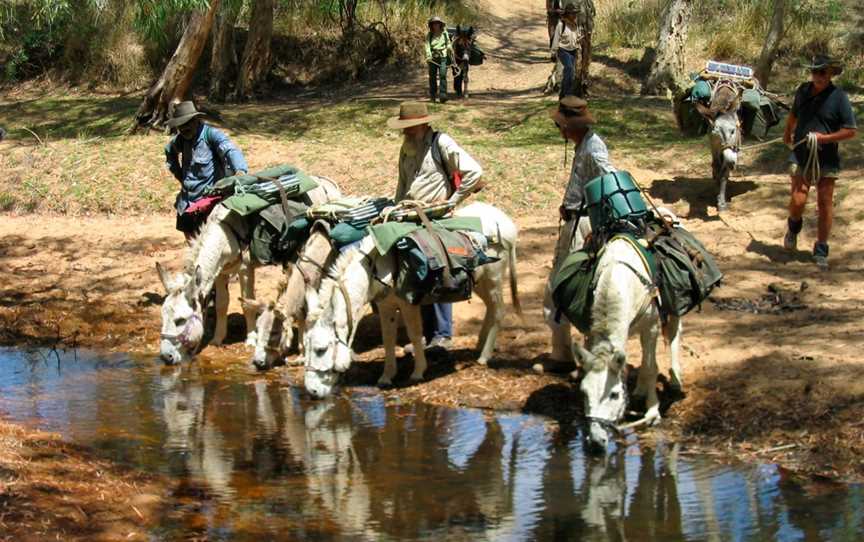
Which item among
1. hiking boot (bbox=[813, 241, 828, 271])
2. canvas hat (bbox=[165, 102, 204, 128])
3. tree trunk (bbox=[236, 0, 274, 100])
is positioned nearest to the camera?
canvas hat (bbox=[165, 102, 204, 128])

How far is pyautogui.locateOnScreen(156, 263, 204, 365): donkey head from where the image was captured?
32.6ft

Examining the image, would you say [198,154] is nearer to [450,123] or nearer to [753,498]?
[753,498]

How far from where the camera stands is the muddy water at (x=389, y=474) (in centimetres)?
637

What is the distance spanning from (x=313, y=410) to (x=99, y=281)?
16.5ft

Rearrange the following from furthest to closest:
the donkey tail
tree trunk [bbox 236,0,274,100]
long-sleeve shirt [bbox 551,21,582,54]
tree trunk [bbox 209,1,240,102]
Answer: tree trunk [bbox 209,1,240,102]
tree trunk [bbox 236,0,274,100]
long-sleeve shirt [bbox 551,21,582,54]
the donkey tail

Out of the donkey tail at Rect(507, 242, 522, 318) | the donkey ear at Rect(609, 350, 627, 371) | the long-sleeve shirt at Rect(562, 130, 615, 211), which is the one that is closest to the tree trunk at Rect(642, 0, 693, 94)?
the donkey tail at Rect(507, 242, 522, 318)

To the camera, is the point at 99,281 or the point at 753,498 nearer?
the point at 753,498

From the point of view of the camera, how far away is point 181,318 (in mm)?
9945

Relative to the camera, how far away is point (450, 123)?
720 inches

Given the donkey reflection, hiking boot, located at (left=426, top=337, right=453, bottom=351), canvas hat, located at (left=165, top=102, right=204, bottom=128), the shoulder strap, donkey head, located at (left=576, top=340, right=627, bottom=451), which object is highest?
canvas hat, located at (left=165, top=102, right=204, bottom=128)

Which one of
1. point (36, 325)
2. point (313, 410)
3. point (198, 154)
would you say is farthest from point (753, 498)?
point (36, 325)

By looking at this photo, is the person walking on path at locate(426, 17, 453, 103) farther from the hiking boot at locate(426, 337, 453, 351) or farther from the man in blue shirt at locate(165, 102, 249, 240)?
the hiking boot at locate(426, 337, 453, 351)

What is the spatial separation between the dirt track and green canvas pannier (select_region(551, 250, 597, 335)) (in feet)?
2.96

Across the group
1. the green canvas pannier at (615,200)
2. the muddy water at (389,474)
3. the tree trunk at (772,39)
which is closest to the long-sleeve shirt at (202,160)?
the muddy water at (389,474)
